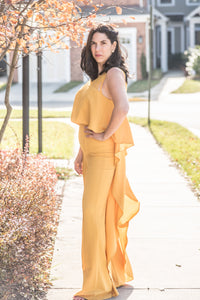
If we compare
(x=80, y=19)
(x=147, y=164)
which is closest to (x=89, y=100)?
(x=80, y=19)

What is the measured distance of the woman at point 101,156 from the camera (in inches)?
154

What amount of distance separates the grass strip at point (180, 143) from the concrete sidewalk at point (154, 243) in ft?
1.12

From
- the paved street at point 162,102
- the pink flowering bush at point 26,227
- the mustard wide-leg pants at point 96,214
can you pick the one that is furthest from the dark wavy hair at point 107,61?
the paved street at point 162,102

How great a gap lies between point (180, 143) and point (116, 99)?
8.02 metres

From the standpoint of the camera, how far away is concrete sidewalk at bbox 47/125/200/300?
4.31 metres

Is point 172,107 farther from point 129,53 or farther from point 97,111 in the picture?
point 97,111

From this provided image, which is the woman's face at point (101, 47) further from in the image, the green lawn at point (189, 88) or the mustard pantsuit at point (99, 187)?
the green lawn at point (189, 88)

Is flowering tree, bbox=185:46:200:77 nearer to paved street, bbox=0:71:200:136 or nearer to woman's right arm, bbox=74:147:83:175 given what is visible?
paved street, bbox=0:71:200:136

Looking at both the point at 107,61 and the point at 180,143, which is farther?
the point at 180,143

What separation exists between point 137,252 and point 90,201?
4.48 feet

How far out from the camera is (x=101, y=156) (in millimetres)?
3969

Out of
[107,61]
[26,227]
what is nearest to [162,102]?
[26,227]

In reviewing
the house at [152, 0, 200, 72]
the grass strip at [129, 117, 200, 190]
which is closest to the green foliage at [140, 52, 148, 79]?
the house at [152, 0, 200, 72]

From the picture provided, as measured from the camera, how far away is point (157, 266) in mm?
4777
